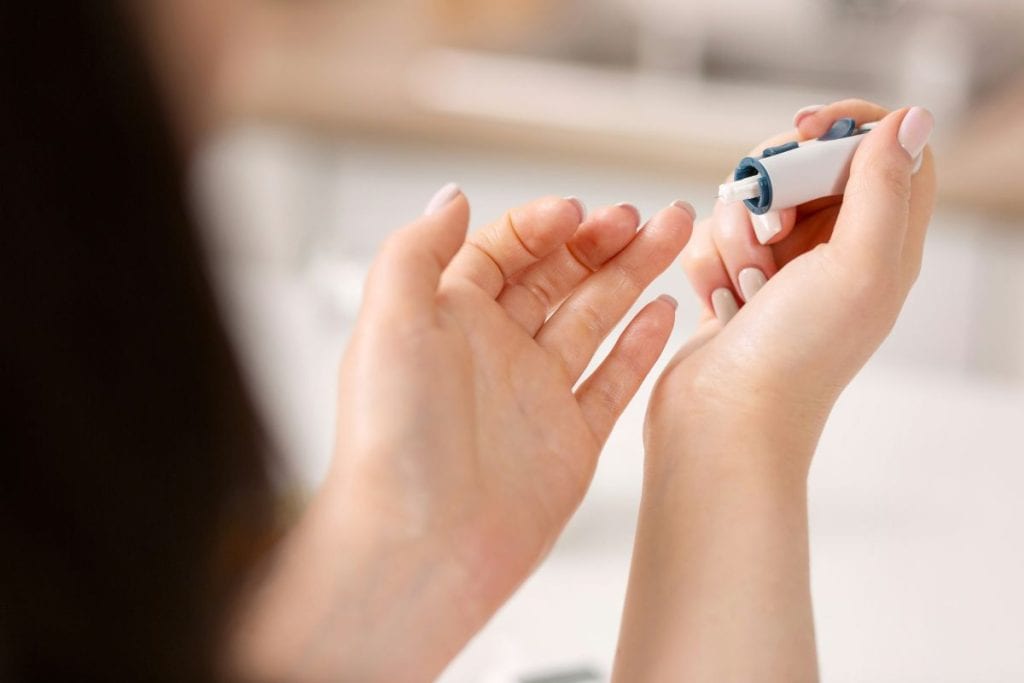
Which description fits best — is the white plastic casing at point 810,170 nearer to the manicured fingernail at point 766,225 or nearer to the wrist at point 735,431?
the manicured fingernail at point 766,225

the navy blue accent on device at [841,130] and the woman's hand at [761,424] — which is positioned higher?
the navy blue accent on device at [841,130]

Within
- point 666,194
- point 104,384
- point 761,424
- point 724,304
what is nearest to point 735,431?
point 761,424

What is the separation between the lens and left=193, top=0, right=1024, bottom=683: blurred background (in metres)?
0.99

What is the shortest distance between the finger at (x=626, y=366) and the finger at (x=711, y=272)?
0.05m

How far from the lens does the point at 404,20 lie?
127 centimetres

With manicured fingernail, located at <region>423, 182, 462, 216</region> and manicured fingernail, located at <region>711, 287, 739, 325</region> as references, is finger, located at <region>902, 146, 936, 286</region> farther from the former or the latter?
manicured fingernail, located at <region>423, 182, 462, 216</region>

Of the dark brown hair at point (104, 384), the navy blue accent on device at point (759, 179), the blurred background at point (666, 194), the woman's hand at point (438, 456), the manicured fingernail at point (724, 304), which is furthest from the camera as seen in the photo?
the blurred background at point (666, 194)

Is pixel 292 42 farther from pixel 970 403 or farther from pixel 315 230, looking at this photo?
pixel 970 403

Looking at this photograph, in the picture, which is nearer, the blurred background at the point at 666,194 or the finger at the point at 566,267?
the finger at the point at 566,267

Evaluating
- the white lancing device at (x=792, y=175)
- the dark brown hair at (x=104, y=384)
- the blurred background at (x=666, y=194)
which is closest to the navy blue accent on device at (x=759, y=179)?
the white lancing device at (x=792, y=175)

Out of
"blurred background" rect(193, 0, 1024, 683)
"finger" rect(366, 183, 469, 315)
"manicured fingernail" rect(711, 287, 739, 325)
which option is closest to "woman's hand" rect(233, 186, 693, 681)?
"finger" rect(366, 183, 469, 315)

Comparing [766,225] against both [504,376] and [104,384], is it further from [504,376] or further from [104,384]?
[104,384]

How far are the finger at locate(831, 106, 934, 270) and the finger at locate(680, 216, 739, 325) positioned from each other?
0.33 ft

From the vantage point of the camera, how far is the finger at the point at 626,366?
0.60 m
